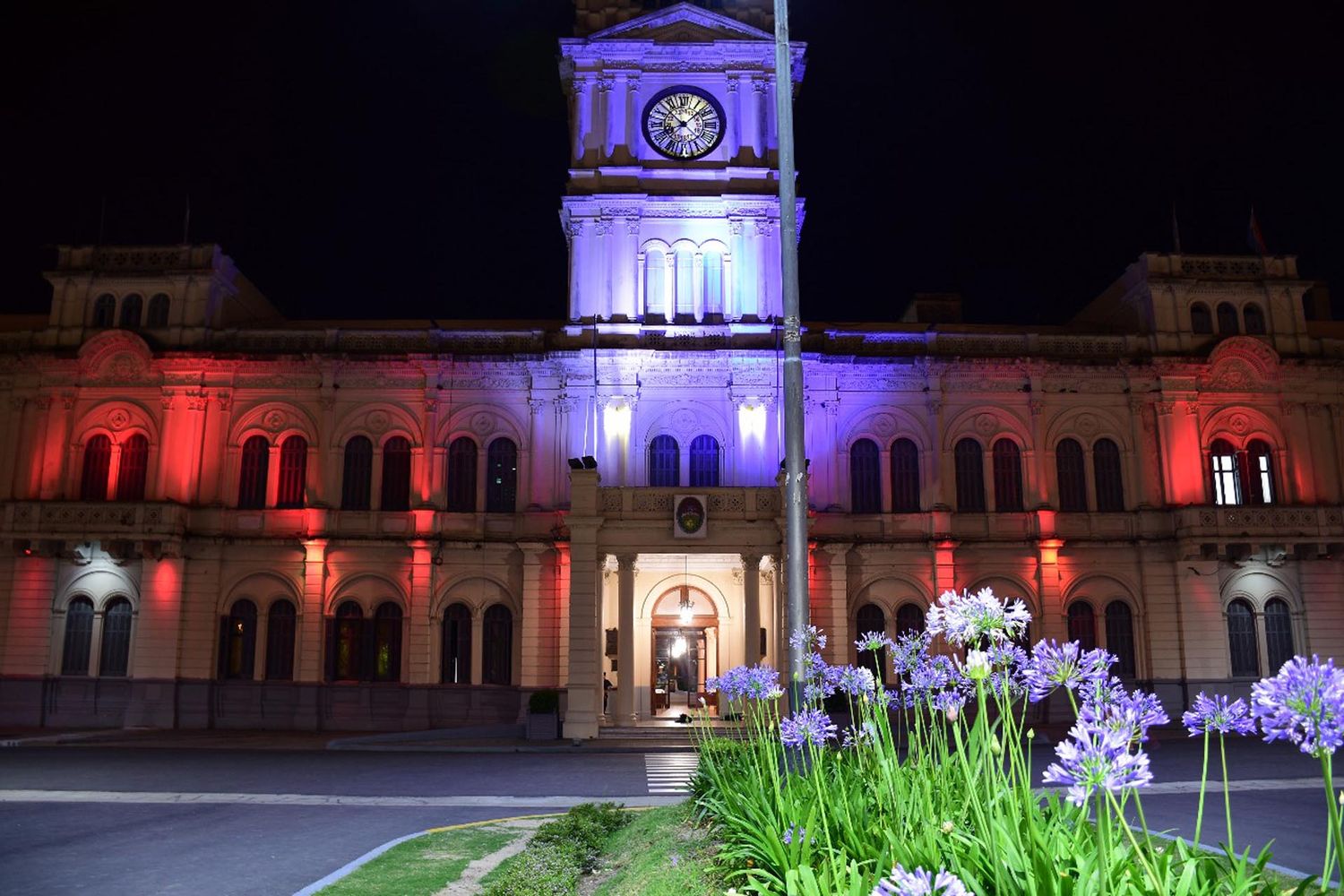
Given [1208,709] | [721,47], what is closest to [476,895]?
[1208,709]

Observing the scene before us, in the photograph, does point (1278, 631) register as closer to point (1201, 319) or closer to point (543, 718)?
point (1201, 319)

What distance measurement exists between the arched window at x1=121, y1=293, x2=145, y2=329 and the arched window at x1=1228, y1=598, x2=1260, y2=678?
38608 mm

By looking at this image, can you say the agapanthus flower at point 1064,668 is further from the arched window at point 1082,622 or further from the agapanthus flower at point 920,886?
the arched window at point 1082,622

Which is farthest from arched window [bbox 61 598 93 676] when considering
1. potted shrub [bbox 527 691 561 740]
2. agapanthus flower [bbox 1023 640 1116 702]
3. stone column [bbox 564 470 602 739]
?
agapanthus flower [bbox 1023 640 1116 702]

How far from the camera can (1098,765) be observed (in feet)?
14.1

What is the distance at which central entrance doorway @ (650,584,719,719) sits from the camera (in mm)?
34906

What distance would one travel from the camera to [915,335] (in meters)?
36.6

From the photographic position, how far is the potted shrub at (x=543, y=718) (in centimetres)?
2998

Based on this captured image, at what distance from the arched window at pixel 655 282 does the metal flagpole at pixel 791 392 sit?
23.8 m

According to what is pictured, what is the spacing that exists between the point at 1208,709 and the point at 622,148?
34.5 metres

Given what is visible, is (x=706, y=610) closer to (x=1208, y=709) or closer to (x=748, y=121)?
(x=748, y=121)

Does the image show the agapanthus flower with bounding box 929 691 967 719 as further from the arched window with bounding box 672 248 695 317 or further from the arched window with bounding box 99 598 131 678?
the arched window with bounding box 99 598 131 678

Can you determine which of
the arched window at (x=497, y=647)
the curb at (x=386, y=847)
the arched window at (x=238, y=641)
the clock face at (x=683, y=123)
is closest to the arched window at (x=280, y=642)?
the arched window at (x=238, y=641)

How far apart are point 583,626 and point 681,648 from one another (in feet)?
21.7
